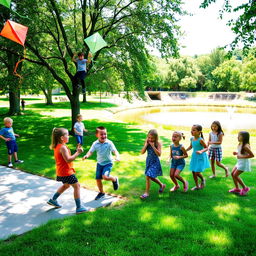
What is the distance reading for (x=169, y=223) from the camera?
4219mm

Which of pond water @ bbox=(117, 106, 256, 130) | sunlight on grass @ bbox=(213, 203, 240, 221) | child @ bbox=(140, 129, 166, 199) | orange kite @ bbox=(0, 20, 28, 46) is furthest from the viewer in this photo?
pond water @ bbox=(117, 106, 256, 130)

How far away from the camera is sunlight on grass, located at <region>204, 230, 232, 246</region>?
3666 mm

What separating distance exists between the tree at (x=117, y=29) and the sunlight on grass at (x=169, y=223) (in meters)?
10.0

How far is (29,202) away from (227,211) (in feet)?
12.9

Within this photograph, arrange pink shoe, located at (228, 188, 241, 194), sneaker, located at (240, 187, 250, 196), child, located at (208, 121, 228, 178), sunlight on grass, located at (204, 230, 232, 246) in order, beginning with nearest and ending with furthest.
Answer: sunlight on grass, located at (204, 230, 232, 246) < sneaker, located at (240, 187, 250, 196) < pink shoe, located at (228, 188, 241, 194) < child, located at (208, 121, 228, 178)

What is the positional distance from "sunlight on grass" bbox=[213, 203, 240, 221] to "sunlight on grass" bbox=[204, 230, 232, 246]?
1.98 ft

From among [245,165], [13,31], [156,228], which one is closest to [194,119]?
[245,165]

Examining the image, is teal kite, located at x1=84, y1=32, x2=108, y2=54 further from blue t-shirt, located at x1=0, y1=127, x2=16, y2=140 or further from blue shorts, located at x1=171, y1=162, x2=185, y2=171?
blue shorts, located at x1=171, y1=162, x2=185, y2=171

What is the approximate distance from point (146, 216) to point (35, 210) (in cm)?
216

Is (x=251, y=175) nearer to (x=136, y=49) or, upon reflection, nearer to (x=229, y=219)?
(x=229, y=219)

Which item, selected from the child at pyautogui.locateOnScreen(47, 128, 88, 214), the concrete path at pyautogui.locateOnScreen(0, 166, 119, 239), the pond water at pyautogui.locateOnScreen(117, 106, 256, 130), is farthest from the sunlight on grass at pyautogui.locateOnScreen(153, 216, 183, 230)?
the pond water at pyautogui.locateOnScreen(117, 106, 256, 130)

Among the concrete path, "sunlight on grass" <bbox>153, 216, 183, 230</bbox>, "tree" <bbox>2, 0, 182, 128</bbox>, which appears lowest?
the concrete path

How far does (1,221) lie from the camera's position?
4.49 m

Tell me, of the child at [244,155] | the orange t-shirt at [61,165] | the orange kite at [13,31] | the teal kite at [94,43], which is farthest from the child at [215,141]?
the orange kite at [13,31]
